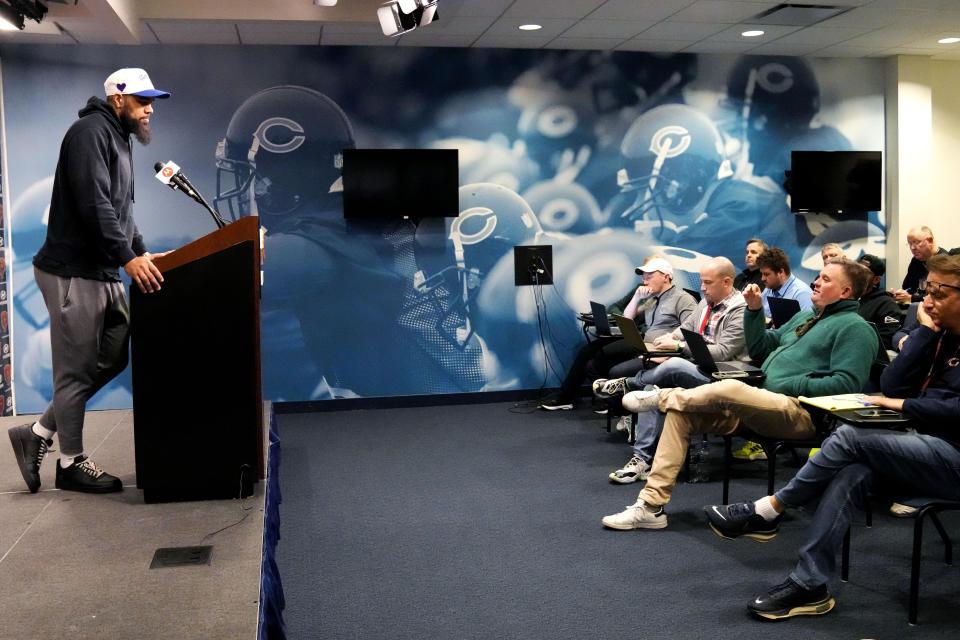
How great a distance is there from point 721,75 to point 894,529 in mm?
4634

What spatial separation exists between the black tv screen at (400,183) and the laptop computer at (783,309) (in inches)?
105

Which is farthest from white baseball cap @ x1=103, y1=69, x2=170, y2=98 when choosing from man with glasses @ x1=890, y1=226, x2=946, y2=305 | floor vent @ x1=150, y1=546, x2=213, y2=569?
man with glasses @ x1=890, y1=226, x2=946, y2=305

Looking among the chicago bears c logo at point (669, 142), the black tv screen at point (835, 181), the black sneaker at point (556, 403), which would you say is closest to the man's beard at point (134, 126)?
the black sneaker at point (556, 403)

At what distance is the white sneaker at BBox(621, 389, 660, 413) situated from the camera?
4.05m

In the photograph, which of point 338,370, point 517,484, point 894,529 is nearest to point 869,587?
point 894,529

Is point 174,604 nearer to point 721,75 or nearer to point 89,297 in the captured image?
point 89,297

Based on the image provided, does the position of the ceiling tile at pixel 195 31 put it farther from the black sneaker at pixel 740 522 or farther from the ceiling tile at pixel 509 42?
the black sneaker at pixel 740 522

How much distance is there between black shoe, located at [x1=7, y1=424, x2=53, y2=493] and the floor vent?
930mm

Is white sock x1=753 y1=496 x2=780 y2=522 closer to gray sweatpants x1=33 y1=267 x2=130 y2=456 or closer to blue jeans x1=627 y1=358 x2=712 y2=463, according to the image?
blue jeans x1=627 y1=358 x2=712 y2=463

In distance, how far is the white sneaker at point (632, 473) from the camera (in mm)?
4707

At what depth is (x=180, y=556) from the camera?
2.65 meters

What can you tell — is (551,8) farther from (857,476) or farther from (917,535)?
(917,535)

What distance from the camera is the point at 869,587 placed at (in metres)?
3.27

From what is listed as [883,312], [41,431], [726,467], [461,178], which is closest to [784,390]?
[726,467]
